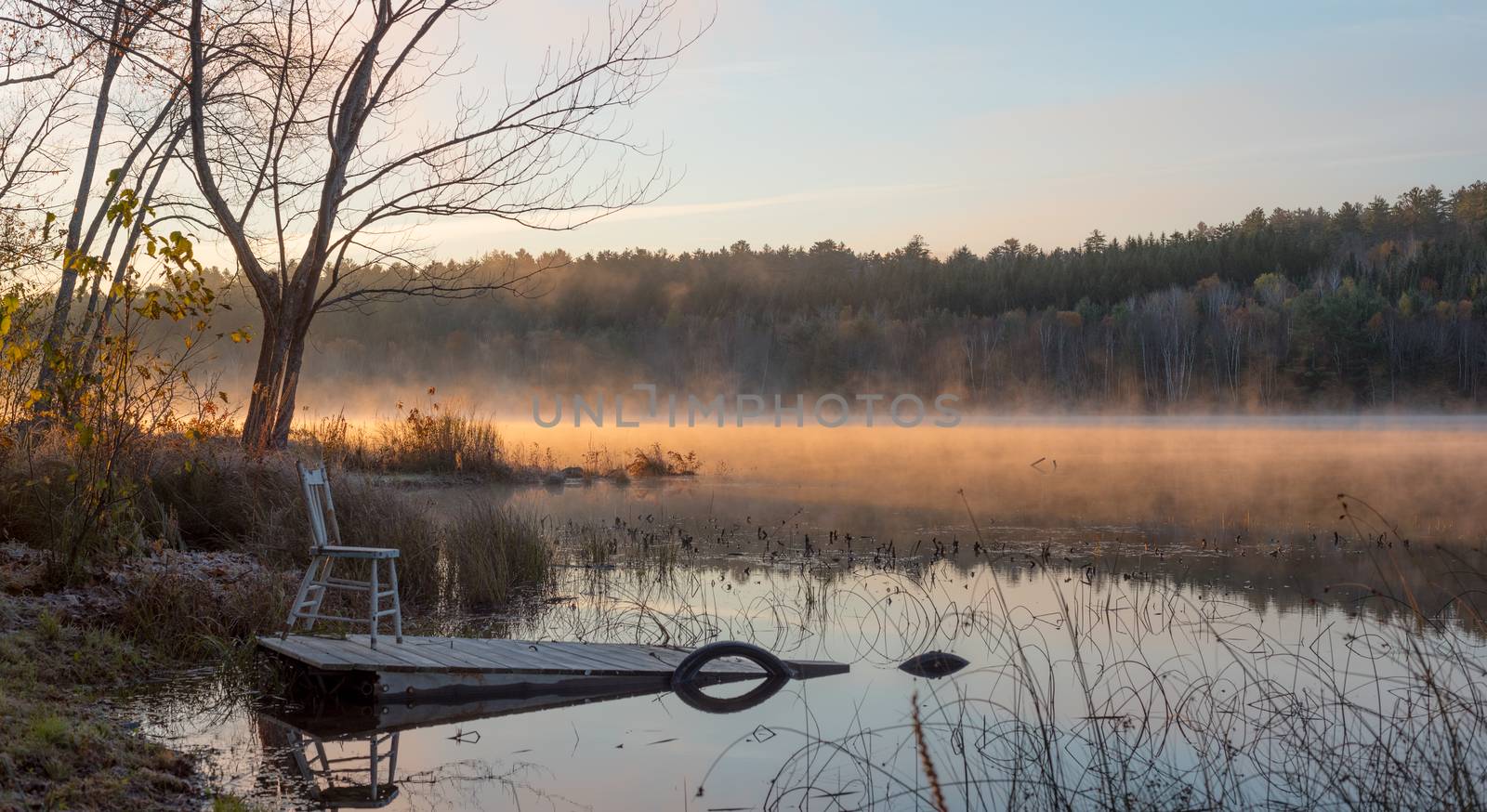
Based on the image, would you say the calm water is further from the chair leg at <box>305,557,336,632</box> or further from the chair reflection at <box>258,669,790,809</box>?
the chair leg at <box>305,557,336,632</box>

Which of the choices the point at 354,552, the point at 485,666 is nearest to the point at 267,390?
the point at 354,552

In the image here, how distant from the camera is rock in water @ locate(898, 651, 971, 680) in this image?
22.6ft

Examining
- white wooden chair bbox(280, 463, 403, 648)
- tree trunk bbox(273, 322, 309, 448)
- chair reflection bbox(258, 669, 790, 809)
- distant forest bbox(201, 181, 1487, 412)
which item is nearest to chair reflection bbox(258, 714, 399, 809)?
chair reflection bbox(258, 669, 790, 809)

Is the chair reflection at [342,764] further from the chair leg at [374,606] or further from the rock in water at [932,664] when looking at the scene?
the rock in water at [932,664]

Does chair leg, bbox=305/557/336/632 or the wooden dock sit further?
chair leg, bbox=305/557/336/632

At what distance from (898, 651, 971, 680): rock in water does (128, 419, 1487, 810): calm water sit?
0.38 ft

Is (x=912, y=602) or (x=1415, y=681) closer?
(x=1415, y=681)

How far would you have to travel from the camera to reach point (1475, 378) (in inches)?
1873

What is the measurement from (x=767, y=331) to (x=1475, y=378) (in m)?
29.1

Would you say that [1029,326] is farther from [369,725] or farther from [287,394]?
[369,725]

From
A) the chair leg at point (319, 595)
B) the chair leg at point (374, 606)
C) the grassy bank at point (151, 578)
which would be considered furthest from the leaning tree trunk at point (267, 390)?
the chair leg at point (374, 606)

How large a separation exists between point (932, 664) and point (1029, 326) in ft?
168

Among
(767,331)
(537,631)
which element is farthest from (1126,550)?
(767,331)

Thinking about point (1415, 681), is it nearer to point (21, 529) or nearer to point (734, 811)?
point (734, 811)
